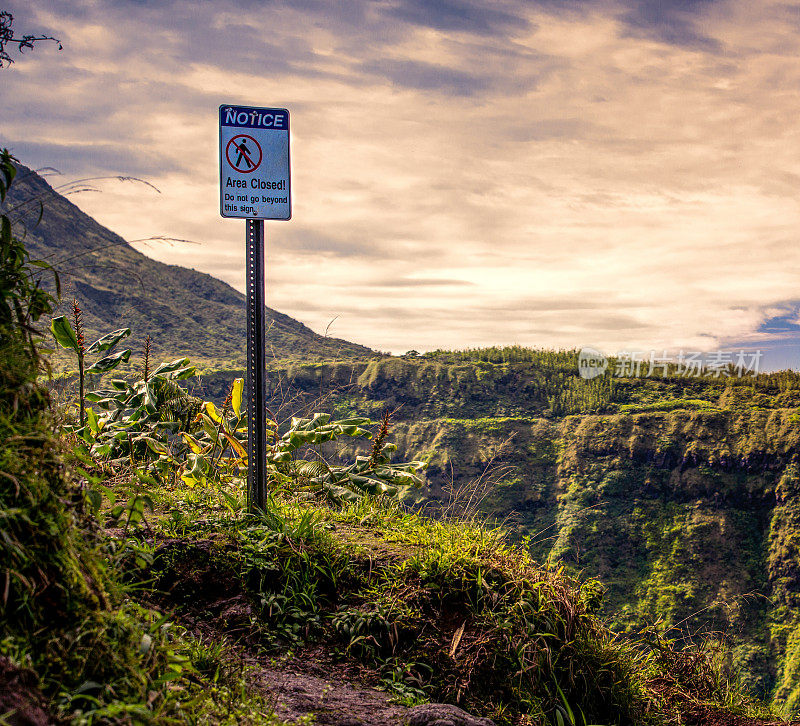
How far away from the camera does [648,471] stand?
86.1 feet

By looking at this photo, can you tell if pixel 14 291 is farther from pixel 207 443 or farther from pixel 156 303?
pixel 156 303

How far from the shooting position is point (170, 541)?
296 cm

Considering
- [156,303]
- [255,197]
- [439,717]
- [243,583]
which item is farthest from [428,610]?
[156,303]

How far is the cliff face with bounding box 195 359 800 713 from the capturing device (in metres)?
21.4

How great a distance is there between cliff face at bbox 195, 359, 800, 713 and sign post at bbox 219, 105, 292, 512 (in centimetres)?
1536

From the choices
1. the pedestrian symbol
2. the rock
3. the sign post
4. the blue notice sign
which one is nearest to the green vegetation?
the rock

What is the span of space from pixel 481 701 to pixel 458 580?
58 centimetres

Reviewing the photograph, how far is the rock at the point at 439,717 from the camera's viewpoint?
81.2 inches

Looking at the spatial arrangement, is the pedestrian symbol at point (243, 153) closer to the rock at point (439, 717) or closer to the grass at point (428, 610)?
the grass at point (428, 610)

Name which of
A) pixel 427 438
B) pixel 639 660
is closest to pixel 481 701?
pixel 639 660

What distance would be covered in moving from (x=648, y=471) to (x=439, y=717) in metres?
26.8

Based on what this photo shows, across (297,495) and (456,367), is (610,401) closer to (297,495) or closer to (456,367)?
(456,367)

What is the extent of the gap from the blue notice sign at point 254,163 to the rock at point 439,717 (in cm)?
270

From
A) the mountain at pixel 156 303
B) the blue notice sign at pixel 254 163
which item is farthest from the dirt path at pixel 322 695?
the mountain at pixel 156 303
